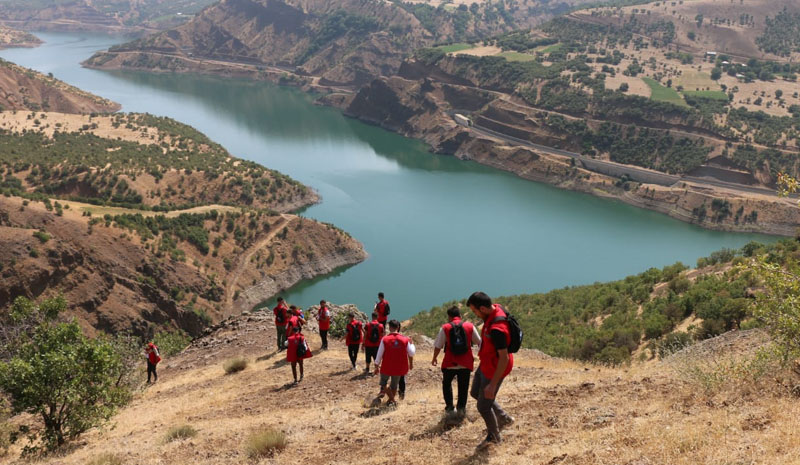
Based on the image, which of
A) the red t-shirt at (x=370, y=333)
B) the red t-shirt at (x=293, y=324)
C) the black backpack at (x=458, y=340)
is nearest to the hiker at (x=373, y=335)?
the red t-shirt at (x=370, y=333)

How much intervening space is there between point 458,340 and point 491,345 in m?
1.30

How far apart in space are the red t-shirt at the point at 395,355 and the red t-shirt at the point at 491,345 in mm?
3475

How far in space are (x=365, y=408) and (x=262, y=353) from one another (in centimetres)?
1049

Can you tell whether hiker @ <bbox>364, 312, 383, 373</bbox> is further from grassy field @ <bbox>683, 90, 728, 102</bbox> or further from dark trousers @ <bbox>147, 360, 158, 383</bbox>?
grassy field @ <bbox>683, 90, 728, 102</bbox>

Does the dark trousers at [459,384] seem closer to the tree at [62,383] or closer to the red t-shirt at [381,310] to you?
the red t-shirt at [381,310]

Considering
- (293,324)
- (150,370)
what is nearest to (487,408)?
(293,324)

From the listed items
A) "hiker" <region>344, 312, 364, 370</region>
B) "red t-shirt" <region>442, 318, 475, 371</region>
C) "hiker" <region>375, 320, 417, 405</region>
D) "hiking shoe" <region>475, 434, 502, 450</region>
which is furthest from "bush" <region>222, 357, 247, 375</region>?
"hiking shoe" <region>475, 434, 502, 450</region>

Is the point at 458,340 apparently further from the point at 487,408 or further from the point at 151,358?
the point at 151,358

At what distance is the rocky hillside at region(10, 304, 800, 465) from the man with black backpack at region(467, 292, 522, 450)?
24.0 inches

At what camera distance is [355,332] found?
54.1ft

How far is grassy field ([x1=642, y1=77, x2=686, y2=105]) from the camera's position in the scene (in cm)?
10444

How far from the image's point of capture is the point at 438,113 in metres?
122

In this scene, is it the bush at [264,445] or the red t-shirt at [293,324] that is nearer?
the bush at [264,445]

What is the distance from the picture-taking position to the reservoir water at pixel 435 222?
58.4m
